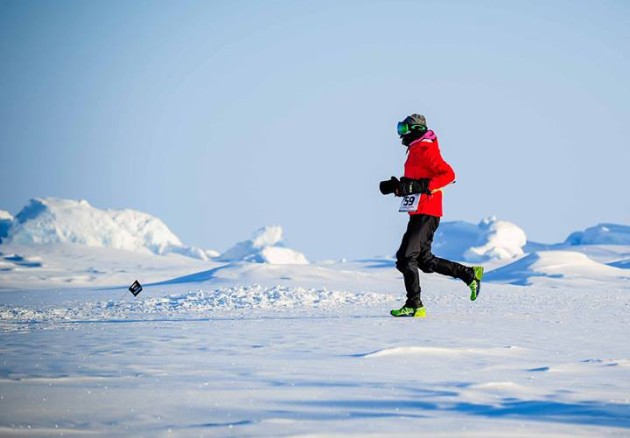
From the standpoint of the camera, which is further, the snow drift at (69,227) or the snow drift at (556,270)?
the snow drift at (69,227)

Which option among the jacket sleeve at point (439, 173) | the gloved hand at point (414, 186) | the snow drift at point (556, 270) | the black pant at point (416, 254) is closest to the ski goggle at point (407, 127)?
the jacket sleeve at point (439, 173)

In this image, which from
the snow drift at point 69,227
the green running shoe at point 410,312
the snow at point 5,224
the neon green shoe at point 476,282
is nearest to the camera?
the green running shoe at point 410,312

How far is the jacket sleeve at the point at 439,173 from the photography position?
721cm

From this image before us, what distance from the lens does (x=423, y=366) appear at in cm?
417

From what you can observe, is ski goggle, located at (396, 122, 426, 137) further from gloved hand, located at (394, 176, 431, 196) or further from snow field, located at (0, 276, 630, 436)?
snow field, located at (0, 276, 630, 436)

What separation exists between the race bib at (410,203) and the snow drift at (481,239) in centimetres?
4615

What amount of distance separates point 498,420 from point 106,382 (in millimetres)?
1859

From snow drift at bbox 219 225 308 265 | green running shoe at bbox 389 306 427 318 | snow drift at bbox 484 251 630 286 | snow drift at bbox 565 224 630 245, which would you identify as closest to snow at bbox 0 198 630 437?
green running shoe at bbox 389 306 427 318

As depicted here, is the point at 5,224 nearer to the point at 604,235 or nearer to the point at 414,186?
the point at 604,235

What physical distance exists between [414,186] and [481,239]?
49.9 m

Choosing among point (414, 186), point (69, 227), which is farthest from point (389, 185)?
point (69, 227)

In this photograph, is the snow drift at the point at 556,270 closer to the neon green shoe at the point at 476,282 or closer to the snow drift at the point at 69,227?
the neon green shoe at the point at 476,282

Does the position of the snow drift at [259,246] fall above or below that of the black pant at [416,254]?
above

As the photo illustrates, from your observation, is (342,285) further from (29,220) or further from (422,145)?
(29,220)
